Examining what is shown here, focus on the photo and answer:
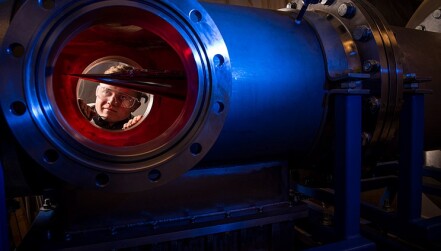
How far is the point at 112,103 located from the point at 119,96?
0.11 feet

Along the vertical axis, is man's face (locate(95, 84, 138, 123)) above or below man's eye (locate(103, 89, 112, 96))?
below

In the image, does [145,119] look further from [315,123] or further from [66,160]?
[315,123]

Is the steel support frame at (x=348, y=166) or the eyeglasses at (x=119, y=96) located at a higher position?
the eyeglasses at (x=119, y=96)

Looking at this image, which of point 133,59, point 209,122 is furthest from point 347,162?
point 133,59

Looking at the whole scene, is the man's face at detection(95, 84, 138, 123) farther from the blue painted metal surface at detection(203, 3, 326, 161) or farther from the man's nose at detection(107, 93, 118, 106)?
the blue painted metal surface at detection(203, 3, 326, 161)

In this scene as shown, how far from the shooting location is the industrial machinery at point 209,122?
49cm

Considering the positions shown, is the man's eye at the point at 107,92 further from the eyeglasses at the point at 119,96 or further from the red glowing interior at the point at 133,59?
the red glowing interior at the point at 133,59

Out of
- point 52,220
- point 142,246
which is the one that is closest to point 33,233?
point 52,220

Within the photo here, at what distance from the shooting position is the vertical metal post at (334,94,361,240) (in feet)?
2.30

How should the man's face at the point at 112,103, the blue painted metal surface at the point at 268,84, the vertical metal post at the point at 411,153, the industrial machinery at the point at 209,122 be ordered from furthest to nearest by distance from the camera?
the man's face at the point at 112,103 < the vertical metal post at the point at 411,153 < the blue painted metal surface at the point at 268,84 < the industrial machinery at the point at 209,122

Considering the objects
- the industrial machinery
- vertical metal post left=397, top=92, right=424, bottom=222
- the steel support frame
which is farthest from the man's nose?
vertical metal post left=397, top=92, right=424, bottom=222

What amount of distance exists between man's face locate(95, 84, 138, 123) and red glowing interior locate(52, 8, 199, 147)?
0.23m

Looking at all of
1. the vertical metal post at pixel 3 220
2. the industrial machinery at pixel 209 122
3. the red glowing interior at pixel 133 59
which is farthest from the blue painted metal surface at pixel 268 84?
the vertical metal post at pixel 3 220

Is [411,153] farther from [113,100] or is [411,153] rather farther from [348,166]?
[113,100]
